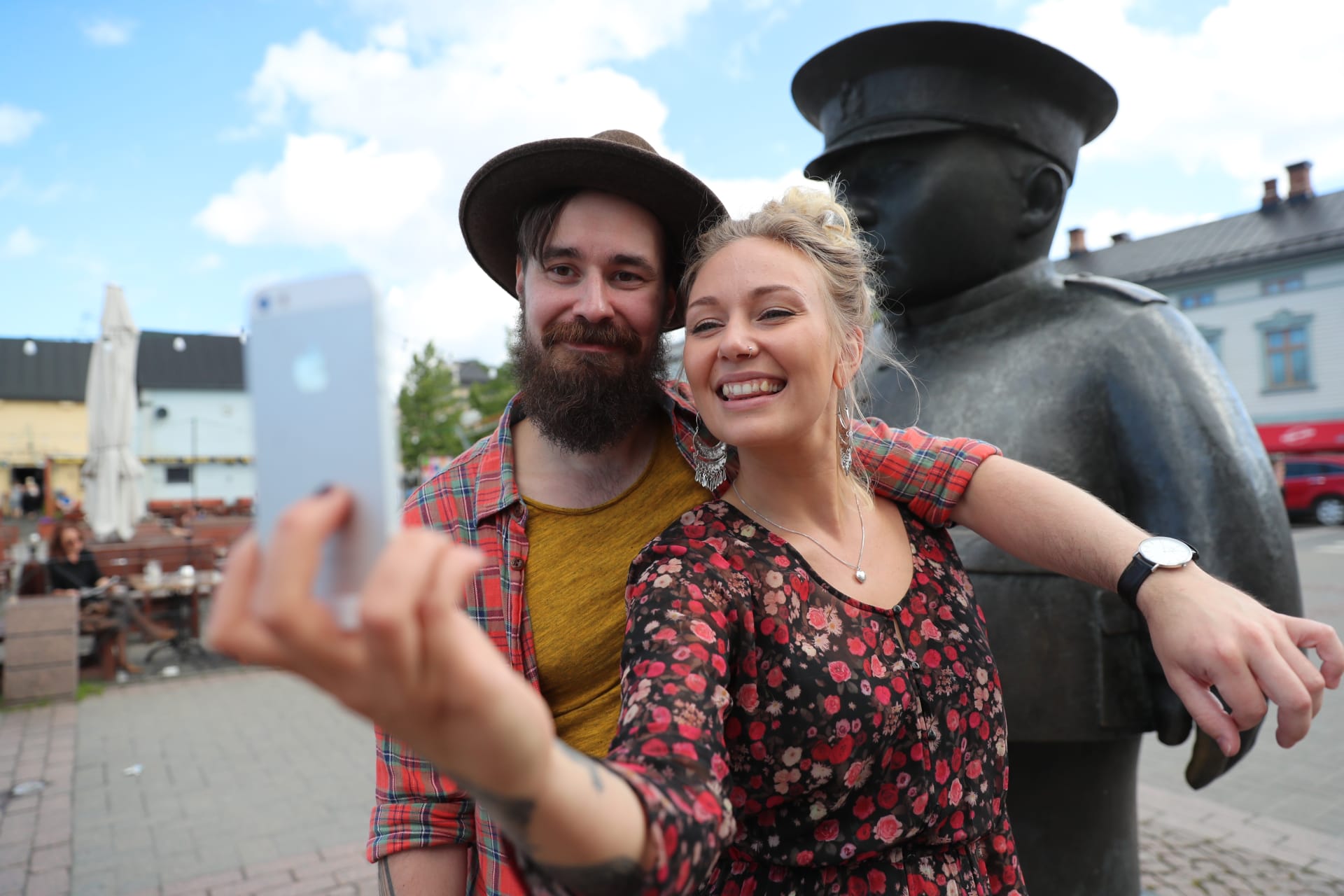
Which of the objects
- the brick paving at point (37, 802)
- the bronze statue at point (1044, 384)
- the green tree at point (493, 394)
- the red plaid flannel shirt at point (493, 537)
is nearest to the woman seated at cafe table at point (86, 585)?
the brick paving at point (37, 802)

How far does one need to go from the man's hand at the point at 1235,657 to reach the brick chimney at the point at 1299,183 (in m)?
29.1

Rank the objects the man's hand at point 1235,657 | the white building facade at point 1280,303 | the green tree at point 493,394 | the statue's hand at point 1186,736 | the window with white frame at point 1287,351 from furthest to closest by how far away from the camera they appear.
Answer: the window with white frame at point 1287,351 < the white building facade at point 1280,303 < the green tree at point 493,394 < the statue's hand at point 1186,736 < the man's hand at point 1235,657

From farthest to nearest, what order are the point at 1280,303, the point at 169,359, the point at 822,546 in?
the point at 169,359 < the point at 1280,303 < the point at 822,546

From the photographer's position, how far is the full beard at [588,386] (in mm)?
1639

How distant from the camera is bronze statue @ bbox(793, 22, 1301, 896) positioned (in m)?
2.14

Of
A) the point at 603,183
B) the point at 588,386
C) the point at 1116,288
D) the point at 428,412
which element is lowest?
the point at 588,386

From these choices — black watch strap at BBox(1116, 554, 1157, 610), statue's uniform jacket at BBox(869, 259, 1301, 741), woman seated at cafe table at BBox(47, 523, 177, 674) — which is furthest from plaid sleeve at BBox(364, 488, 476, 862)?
woman seated at cafe table at BBox(47, 523, 177, 674)

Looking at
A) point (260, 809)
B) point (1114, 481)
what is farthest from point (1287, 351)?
point (260, 809)

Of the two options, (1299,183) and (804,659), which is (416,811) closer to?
(804,659)

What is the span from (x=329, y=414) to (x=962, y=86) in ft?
7.41

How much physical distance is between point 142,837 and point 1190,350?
5.11 metres

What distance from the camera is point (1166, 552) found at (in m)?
1.30

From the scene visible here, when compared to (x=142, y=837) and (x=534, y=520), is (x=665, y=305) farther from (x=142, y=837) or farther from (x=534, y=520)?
(x=142, y=837)

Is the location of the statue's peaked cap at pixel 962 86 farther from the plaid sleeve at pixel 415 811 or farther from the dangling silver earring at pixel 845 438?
the plaid sleeve at pixel 415 811
